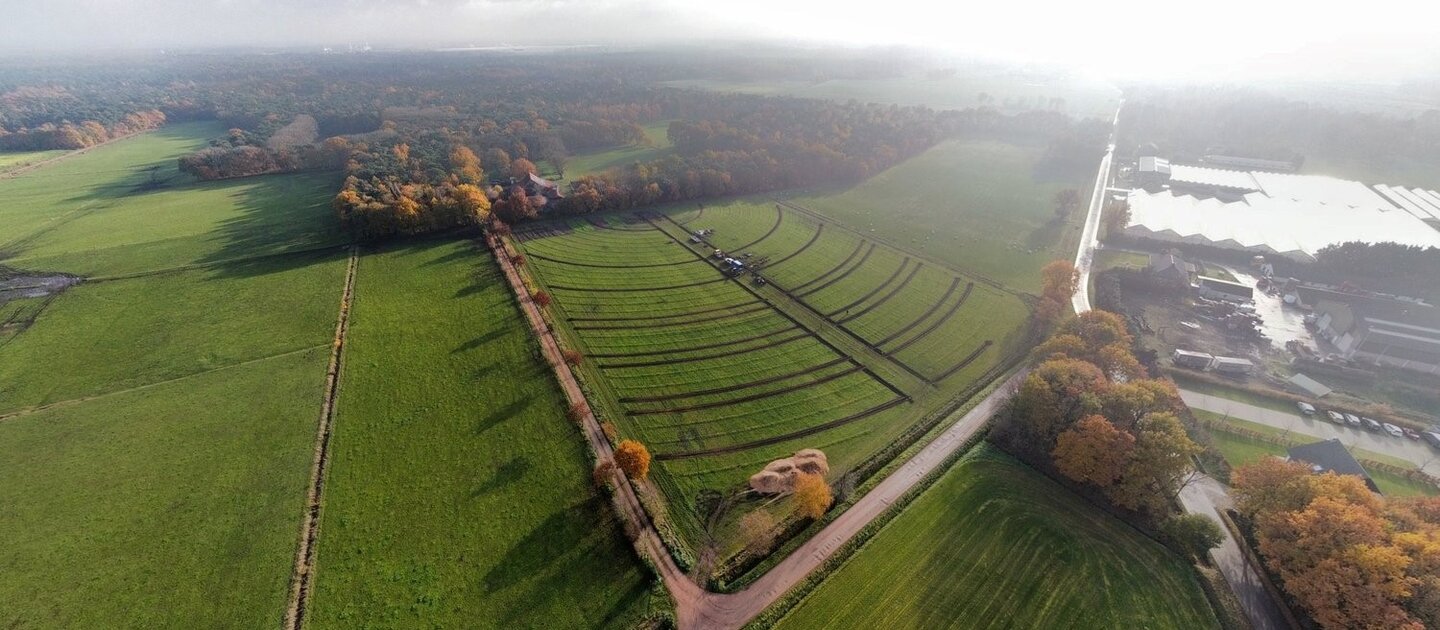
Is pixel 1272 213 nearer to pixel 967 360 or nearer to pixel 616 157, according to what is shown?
pixel 967 360

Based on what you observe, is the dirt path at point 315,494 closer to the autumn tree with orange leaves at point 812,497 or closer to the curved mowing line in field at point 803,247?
the autumn tree with orange leaves at point 812,497

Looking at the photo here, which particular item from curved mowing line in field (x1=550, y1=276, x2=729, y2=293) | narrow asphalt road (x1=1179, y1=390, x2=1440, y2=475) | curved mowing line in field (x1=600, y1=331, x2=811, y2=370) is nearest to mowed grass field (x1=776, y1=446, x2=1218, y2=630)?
curved mowing line in field (x1=600, y1=331, x2=811, y2=370)

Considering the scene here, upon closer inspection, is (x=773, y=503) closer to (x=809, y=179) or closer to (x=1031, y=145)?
(x=809, y=179)

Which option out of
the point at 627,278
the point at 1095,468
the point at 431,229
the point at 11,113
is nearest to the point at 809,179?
the point at 627,278

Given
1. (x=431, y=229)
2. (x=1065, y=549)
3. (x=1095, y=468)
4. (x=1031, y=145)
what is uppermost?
(x=1031, y=145)

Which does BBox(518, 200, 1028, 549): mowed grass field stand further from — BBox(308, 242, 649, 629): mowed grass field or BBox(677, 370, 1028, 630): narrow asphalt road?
BBox(308, 242, 649, 629): mowed grass field
